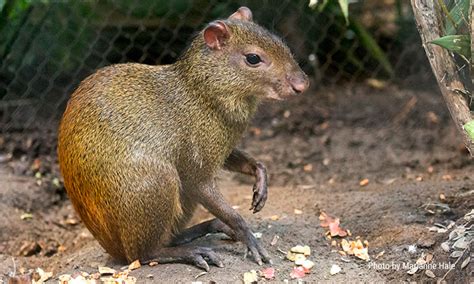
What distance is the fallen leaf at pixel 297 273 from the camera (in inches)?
221

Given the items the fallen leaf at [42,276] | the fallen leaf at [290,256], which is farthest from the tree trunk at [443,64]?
the fallen leaf at [42,276]

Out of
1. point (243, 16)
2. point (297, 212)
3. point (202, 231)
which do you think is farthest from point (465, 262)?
point (243, 16)

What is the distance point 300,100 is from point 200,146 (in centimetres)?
395

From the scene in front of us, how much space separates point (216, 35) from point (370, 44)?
3.96 m

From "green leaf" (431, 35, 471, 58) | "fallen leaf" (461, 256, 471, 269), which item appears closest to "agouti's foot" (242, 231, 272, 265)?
"fallen leaf" (461, 256, 471, 269)

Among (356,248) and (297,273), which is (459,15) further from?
(297,273)

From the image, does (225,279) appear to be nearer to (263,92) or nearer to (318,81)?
(263,92)

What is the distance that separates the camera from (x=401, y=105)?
9414mm

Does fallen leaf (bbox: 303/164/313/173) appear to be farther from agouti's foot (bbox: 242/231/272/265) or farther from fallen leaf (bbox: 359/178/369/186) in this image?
agouti's foot (bbox: 242/231/272/265)

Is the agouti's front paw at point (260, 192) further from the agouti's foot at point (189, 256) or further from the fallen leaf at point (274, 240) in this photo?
the agouti's foot at point (189, 256)

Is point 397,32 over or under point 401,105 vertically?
over

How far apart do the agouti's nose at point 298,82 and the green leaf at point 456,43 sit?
3.38 feet

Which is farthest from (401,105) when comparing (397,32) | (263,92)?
(263,92)

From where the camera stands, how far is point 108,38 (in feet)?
29.1
